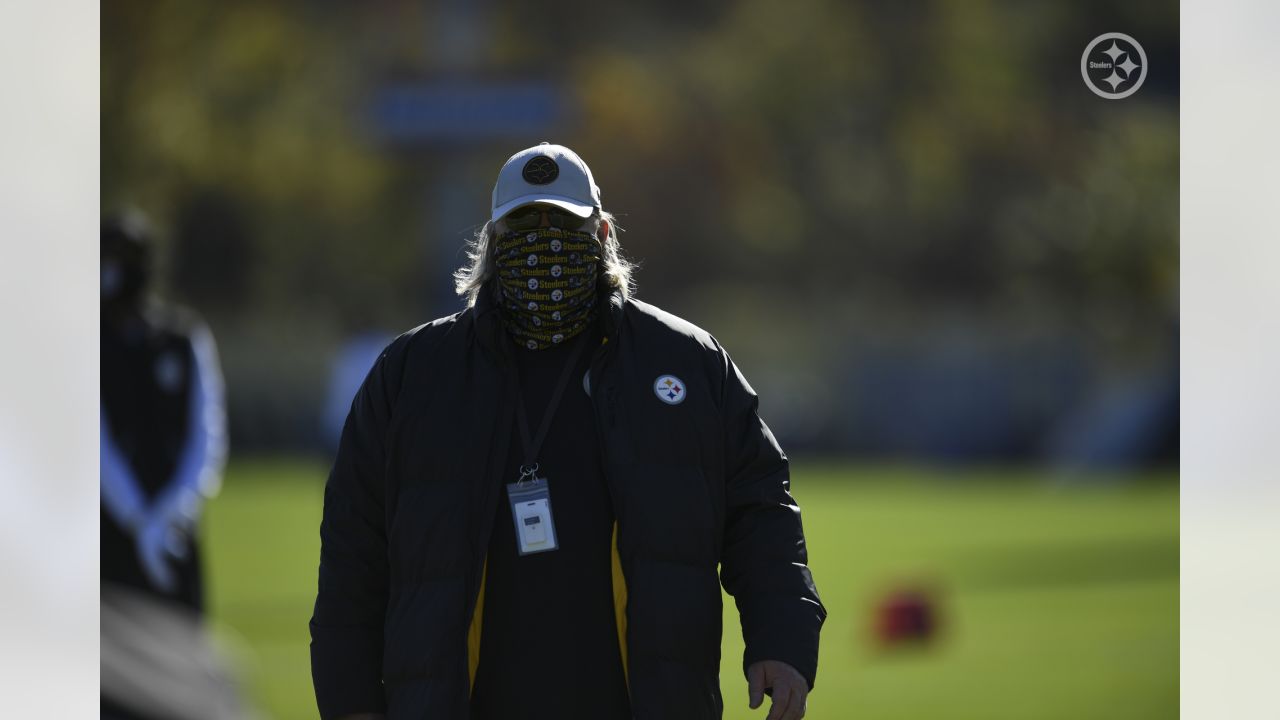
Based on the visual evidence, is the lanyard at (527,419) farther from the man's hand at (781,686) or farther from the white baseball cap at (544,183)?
the man's hand at (781,686)

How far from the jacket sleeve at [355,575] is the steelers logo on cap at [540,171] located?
39 centimetres

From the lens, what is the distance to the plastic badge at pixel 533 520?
6.06 ft

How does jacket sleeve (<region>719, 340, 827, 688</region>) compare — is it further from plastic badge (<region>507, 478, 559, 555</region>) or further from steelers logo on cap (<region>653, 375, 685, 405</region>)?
plastic badge (<region>507, 478, 559, 555</region>)

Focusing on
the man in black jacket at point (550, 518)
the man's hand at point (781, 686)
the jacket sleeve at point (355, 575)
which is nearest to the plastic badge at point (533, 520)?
the man in black jacket at point (550, 518)

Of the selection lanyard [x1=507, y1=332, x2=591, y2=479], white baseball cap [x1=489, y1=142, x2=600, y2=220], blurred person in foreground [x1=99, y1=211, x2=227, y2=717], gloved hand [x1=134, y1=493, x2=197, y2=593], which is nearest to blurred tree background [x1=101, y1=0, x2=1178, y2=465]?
blurred person in foreground [x1=99, y1=211, x2=227, y2=717]

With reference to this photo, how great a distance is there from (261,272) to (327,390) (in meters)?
0.46

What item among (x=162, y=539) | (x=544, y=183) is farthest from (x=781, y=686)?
(x=162, y=539)

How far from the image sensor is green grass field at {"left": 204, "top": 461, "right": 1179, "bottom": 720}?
3996mm

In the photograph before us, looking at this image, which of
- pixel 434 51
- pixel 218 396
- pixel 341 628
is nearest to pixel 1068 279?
pixel 434 51

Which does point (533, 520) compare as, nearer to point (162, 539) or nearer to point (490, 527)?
point (490, 527)

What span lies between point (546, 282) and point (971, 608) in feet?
10.0

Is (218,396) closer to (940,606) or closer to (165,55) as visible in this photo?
(165,55)

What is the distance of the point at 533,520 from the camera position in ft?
6.06

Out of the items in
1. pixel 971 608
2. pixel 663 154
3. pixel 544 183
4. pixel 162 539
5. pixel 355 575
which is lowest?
pixel 971 608
